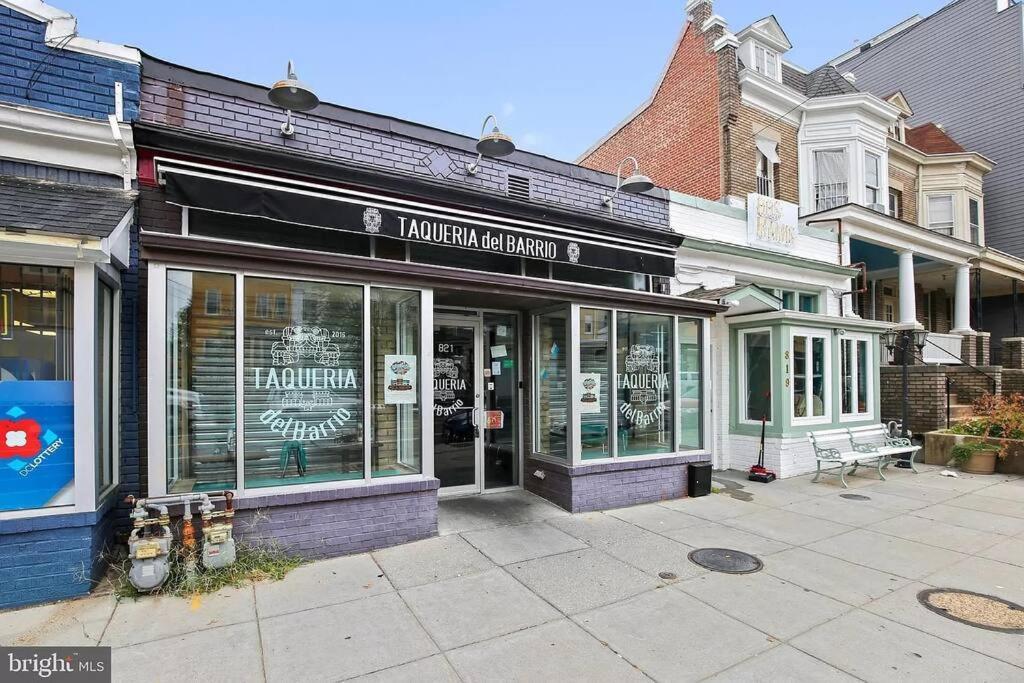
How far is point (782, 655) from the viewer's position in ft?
11.8

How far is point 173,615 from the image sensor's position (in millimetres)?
4004

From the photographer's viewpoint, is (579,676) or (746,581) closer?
(579,676)

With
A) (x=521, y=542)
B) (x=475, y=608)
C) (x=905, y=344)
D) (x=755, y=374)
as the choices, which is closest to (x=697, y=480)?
(x=755, y=374)

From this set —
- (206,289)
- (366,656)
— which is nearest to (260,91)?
(206,289)

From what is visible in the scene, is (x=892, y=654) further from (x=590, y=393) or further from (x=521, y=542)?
(x=590, y=393)

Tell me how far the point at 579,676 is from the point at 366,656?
54.7 inches

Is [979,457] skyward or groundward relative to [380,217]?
groundward

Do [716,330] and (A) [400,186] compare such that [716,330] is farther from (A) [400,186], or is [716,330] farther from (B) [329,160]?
(B) [329,160]

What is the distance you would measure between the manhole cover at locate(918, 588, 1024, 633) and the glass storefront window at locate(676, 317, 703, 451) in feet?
11.9

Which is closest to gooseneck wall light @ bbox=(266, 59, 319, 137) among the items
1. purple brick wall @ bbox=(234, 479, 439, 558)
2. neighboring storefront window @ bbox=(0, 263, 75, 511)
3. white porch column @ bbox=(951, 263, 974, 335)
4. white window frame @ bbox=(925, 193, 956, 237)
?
neighboring storefront window @ bbox=(0, 263, 75, 511)

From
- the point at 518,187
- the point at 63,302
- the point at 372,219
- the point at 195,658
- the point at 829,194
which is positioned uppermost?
the point at 829,194

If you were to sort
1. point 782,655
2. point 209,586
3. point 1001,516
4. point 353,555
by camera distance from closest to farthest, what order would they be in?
point 782,655
point 209,586
point 353,555
point 1001,516

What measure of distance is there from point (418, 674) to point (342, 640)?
0.70m

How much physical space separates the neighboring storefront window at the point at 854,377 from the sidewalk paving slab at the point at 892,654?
755cm
